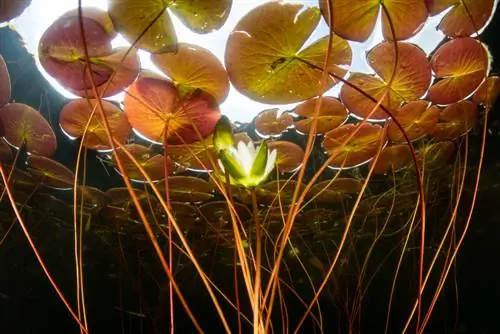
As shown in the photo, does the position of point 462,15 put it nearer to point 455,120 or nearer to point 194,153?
point 455,120

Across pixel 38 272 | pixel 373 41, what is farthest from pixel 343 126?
pixel 38 272

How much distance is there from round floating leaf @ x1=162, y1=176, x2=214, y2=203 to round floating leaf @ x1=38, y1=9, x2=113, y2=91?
4.05 feet

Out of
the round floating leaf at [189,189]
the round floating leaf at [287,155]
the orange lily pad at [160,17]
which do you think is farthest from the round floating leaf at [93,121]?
the round floating leaf at [287,155]

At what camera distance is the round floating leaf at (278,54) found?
4.08 ft

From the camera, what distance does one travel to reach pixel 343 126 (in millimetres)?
2150

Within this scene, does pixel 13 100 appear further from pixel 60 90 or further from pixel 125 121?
pixel 125 121

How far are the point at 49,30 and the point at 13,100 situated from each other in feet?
2.73

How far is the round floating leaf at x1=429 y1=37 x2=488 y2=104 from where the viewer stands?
5.31 ft

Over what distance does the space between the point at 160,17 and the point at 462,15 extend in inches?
51.1

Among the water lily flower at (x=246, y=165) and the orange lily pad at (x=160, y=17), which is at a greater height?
the orange lily pad at (x=160, y=17)

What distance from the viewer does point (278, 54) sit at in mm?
1333

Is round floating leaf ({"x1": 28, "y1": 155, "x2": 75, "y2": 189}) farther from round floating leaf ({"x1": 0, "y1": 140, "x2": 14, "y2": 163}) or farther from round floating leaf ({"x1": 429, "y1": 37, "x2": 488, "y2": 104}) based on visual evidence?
round floating leaf ({"x1": 429, "y1": 37, "x2": 488, "y2": 104})

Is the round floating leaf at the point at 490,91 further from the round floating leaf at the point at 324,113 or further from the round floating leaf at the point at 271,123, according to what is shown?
the round floating leaf at the point at 271,123

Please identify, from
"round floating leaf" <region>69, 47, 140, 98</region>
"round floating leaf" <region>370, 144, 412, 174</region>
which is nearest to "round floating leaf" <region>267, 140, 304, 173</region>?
"round floating leaf" <region>370, 144, 412, 174</region>
